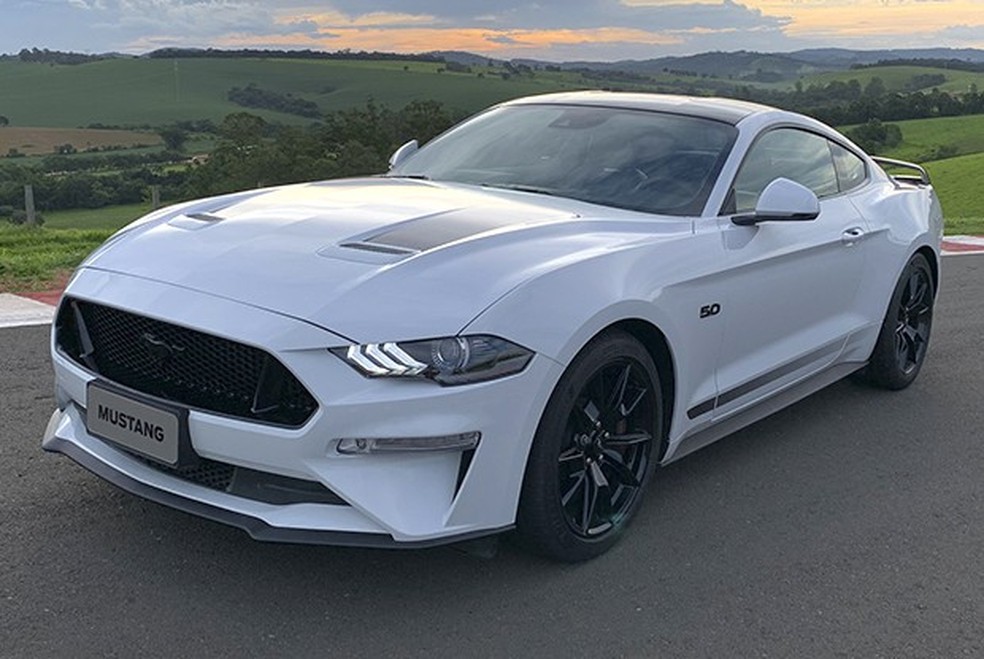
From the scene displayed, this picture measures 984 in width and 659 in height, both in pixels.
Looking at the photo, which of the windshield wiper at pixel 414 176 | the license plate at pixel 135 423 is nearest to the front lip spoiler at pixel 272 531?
the license plate at pixel 135 423

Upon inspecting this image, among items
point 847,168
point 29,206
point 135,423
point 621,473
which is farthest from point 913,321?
point 29,206

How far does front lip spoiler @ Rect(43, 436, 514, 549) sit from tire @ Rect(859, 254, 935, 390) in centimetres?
320

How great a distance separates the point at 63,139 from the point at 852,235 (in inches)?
1359

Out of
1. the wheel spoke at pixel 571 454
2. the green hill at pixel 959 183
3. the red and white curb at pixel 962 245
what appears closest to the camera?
the wheel spoke at pixel 571 454

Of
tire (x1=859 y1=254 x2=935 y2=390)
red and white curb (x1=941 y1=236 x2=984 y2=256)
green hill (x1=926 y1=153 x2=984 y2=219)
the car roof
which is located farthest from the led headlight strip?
green hill (x1=926 y1=153 x2=984 y2=219)

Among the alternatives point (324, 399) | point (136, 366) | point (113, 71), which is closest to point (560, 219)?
point (324, 399)

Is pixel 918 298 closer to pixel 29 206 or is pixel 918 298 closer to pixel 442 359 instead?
pixel 442 359

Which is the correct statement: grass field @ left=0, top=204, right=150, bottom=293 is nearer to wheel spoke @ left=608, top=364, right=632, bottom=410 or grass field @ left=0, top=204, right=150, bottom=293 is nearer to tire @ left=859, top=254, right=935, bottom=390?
wheel spoke @ left=608, top=364, right=632, bottom=410

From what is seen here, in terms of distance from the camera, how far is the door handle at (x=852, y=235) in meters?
4.85

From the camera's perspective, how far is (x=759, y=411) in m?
4.48

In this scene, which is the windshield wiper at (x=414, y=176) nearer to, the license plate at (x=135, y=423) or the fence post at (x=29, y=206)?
the license plate at (x=135, y=423)

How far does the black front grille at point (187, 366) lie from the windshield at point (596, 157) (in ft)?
5.91

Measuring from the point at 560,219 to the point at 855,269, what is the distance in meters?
1.96

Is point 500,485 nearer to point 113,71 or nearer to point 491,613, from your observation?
point 491,613
